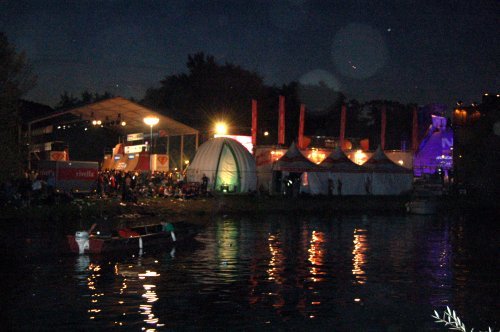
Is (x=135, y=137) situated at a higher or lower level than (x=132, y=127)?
lower

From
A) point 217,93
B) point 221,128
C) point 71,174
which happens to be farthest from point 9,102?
point 217,93

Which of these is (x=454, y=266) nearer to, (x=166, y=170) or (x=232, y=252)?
(x=232, y=252)

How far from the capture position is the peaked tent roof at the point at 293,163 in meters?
51.6

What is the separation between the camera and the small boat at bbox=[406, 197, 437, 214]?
49.3 meters

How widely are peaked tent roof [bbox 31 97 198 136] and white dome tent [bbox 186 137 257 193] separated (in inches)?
147

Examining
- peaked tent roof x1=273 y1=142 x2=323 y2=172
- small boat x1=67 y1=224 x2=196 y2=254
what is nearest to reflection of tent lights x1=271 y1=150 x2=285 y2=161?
peaked tent roof x1=273 y1=142 x2=323 y2=172

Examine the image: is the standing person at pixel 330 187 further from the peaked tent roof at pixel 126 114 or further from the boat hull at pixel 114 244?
the boat hull at pixel 114 244

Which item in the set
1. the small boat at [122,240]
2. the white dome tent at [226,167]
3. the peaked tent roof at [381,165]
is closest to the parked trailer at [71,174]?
the white dome tent at [226,167]

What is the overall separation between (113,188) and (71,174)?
350 centimetres

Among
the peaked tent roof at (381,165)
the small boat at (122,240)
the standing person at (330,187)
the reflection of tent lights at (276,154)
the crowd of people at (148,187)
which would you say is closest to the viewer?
the small boat at (122,240)

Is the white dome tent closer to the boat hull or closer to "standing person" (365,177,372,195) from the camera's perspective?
"standing person" (365,177,372,195)

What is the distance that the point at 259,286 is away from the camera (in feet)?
59.6

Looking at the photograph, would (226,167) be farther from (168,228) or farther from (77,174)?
(168,228)

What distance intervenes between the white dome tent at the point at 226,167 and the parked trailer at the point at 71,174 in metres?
9.57
